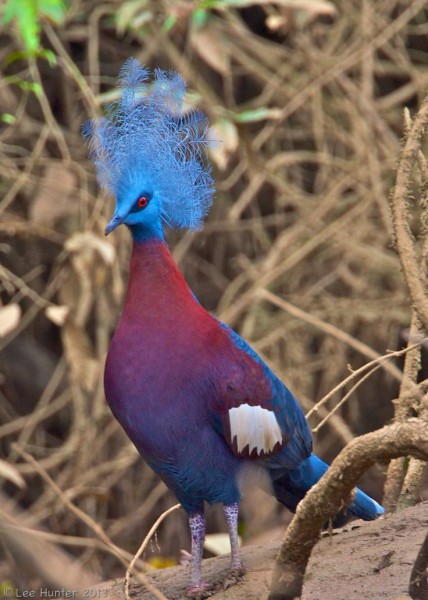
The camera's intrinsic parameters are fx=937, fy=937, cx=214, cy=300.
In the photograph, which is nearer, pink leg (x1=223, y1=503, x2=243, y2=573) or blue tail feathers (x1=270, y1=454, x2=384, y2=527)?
pink leg (x1=223, y1=503, x2=243, y2=573)

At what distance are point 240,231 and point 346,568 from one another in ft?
9.77

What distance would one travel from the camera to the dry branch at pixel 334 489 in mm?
1398

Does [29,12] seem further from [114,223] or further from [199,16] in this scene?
[114,223]

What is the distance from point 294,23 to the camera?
13.5ft

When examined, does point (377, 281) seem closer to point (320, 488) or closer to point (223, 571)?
point (223, 571)

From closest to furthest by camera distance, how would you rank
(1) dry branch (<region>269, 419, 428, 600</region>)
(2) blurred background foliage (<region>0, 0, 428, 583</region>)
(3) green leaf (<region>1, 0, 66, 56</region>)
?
(1) dry branch (<region>269, 419, 428, 600</region>) → (3) green leaf (<region>1, 0, 66, 56</region>) → (2) blurred background foliage (<region>0, 0, 428, 583</region>)

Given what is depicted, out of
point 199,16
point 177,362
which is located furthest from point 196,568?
point 199,16

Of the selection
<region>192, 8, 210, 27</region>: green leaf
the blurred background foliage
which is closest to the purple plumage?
<region>192, 8, 210, 27</region>: green leaf

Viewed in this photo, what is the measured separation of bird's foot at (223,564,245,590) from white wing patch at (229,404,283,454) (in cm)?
29

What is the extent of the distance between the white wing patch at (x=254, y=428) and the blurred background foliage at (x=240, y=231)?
1994 millimetres

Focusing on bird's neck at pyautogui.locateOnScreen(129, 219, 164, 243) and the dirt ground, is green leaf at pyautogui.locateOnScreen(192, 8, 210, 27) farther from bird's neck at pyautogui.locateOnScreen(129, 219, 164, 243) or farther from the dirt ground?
the dirt ground

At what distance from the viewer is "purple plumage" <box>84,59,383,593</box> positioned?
2.23m

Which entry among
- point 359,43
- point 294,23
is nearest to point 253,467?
point 294,23

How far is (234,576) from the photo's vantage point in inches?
90.3
